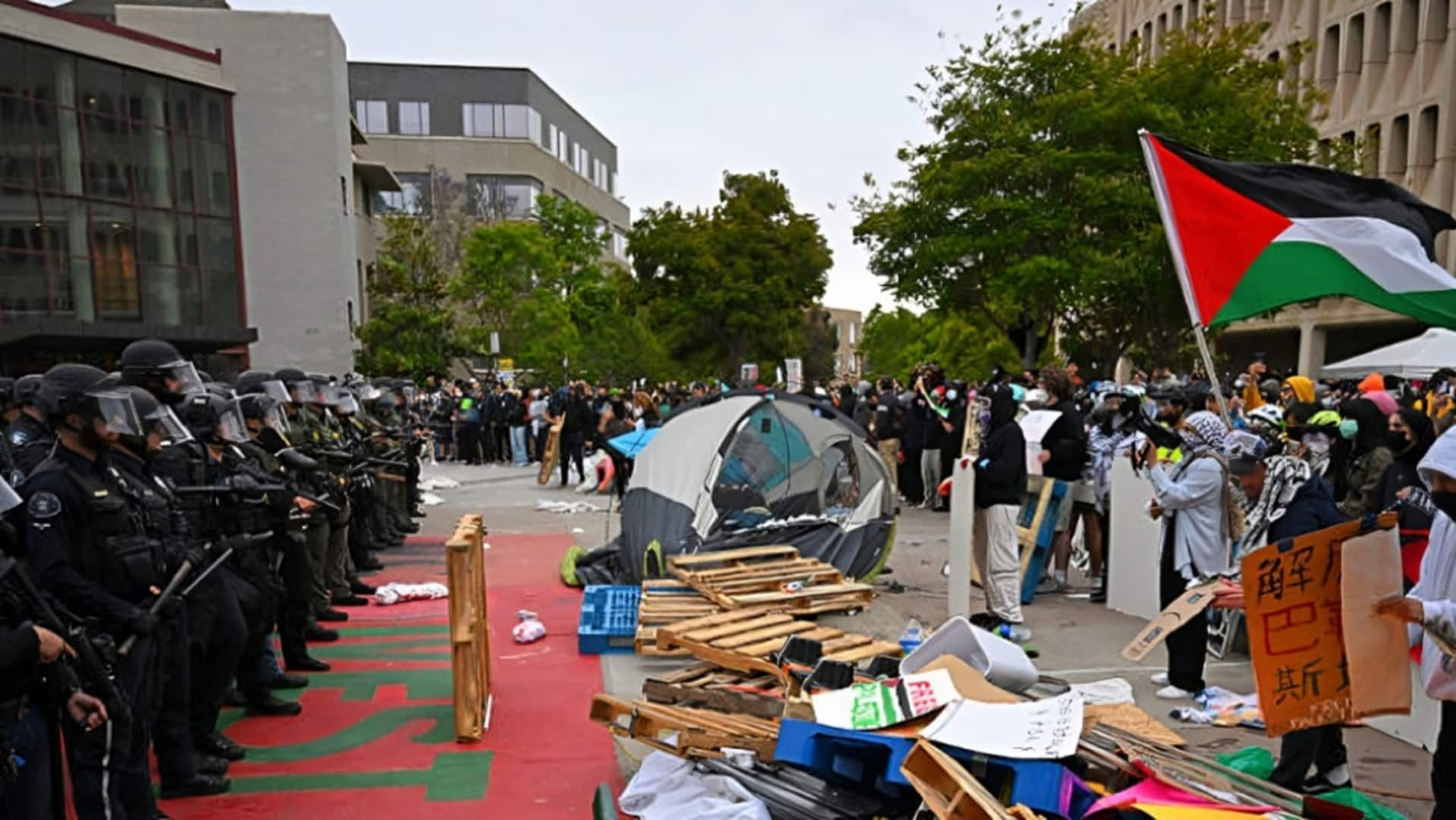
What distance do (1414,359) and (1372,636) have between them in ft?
49.0

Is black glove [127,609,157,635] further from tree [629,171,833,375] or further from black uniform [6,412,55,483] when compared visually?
tree [629,171,833,375]

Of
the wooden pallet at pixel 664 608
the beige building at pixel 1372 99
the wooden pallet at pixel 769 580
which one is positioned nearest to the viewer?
the wooden pallet at pixel 664 608

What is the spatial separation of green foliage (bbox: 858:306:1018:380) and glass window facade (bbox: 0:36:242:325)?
21.1 metres

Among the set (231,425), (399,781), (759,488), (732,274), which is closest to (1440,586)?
(399,781)

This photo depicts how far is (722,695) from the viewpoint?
16.2 feet

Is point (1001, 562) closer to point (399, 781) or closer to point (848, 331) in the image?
point (399, 781)

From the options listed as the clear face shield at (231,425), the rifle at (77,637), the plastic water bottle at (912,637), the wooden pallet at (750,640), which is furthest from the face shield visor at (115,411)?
the plastic water bottle at (912,637)

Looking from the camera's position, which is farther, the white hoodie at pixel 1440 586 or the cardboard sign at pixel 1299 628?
the cardboard sign at pixel 1299 628

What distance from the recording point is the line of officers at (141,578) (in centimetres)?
350

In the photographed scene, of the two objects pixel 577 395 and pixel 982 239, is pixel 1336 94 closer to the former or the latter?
pixel 982 239

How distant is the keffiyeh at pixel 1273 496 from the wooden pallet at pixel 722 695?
9.00ft

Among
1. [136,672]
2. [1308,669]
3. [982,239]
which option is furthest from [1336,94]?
[136,672]

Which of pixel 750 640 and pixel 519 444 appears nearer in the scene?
pixel 750 640

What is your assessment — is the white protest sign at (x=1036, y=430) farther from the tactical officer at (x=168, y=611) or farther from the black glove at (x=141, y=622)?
the black glove at (x=141, y=622)
